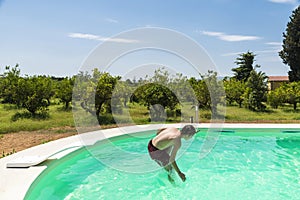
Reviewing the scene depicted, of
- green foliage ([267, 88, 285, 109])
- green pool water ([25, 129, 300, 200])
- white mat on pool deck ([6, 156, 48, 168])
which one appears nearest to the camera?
green pool water ([25, 129, 300, 200])

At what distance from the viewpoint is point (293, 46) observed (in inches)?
867

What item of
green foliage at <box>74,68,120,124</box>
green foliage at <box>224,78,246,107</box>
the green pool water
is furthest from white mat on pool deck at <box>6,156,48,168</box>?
green foliage at <box>224,78,246,107</box>

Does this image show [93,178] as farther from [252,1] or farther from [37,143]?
[252,1]

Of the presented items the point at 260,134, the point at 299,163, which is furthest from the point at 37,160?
the point at 260,134

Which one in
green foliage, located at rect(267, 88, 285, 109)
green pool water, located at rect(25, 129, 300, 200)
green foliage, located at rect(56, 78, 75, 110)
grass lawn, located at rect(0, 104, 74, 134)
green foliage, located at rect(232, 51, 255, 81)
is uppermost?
green foliage, located at rect(232, 51, 255, 81)

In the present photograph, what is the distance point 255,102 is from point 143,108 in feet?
20.9

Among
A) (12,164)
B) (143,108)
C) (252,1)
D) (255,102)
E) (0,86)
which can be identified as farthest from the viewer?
(255,102)

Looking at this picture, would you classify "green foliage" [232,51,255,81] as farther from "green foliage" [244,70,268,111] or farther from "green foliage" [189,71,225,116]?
"green foliage" [189,71,225,116]

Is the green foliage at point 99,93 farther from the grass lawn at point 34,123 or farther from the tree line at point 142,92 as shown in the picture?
the grass lawn at point 34,123

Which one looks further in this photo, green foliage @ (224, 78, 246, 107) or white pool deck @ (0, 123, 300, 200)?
green foliage @ (224, 78, 246, 107)

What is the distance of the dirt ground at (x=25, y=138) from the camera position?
6330 mm

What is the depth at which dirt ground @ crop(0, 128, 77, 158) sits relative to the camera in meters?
6.33

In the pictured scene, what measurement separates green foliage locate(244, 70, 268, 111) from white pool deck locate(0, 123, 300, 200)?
459cm

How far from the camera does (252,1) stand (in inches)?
474
